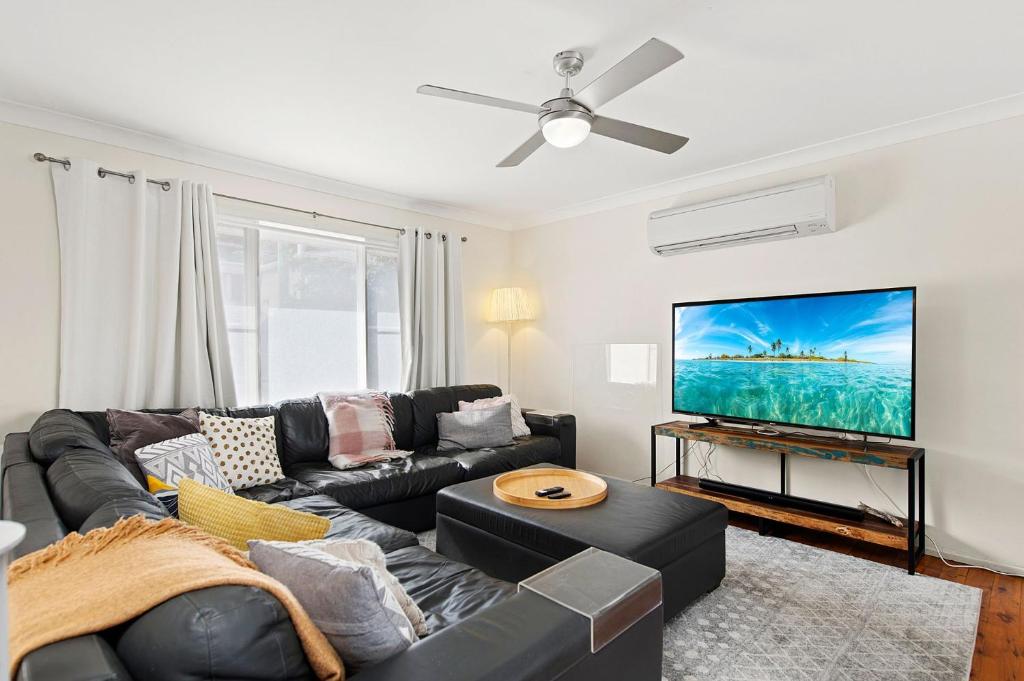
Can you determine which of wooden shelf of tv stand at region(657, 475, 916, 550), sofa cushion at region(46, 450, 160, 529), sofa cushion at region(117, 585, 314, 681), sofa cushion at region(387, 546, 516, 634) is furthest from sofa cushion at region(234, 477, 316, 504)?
wooden shelf of tv stand at region(657, 475, 916, 550)

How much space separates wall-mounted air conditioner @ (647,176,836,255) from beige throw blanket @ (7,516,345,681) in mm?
3412

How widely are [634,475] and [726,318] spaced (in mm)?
1549

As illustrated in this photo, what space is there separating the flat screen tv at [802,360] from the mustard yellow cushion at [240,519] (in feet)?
9.34

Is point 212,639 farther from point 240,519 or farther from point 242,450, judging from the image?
point 242,450

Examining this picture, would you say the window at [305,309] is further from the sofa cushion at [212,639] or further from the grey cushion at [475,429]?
the sofa cushion at [212,639]

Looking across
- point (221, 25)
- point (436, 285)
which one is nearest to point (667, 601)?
point (221, 25)

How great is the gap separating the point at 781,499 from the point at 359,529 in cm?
253

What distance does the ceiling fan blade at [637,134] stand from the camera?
2.25 metres

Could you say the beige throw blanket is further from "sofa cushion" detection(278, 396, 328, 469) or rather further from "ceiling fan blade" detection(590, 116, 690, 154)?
"sofa cushion" detection(278, 396, 328, 469)

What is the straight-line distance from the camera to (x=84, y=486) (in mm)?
1441

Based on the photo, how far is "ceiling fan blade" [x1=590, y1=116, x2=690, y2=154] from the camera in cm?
225

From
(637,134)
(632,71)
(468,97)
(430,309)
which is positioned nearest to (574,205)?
(430,309)

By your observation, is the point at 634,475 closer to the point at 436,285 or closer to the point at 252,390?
the point at 436,285

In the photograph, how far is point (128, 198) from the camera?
304 centimetres
